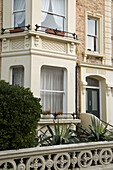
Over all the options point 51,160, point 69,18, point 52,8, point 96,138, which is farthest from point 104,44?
point 51,160

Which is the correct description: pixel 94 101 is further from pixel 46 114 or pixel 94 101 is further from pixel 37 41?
pixel 37 41

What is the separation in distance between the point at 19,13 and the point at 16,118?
755cm

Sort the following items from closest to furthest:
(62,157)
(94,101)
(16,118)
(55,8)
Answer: (16,118) → (62,157) → (55,8) → (94,101)

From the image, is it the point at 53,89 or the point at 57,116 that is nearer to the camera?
the point at 57,116

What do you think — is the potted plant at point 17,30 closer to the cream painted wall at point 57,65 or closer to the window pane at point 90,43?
the cream painted wall at point 57,65

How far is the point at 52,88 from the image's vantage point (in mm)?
10656

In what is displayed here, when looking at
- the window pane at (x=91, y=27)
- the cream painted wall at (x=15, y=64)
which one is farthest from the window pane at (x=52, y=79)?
the window pane at (x=91, y=27)

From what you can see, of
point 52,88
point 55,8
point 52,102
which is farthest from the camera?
point 55,8

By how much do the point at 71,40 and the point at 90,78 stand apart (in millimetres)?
3017

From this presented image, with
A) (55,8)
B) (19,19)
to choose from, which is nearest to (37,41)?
(19,19)

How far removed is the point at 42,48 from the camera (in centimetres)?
1012

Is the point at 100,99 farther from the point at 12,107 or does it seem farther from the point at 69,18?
the point at 12,107

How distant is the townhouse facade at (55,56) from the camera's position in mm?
9938

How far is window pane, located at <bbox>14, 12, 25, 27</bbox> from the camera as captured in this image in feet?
34.7
